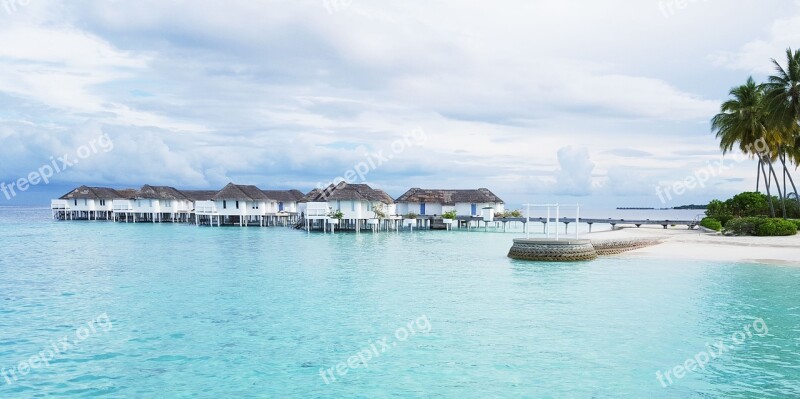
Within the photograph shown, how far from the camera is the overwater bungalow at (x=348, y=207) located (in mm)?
50000

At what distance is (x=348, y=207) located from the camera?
1976 inches

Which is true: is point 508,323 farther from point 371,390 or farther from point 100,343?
point 100,343

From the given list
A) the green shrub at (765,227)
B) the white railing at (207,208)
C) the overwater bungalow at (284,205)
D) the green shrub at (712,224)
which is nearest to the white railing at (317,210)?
the overwater bungalow at (284,205)

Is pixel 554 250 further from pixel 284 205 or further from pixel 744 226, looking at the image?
pixel 284 205

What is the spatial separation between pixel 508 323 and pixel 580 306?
9.98ft

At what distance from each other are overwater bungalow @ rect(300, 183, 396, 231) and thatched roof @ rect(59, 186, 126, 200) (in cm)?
3449

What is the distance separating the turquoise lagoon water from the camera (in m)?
9.20

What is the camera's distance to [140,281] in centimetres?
2008

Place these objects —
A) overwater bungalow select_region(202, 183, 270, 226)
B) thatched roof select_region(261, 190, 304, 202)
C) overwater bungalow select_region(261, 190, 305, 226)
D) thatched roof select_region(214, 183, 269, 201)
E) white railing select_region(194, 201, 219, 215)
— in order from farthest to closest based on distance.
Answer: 1. thatched roof select_region(261, 190, 304, 202)
2. overwater bungalow select_region(261, 190, 305, 226)
3. white railing select_region(194, 201, 219, 215)
4. overwater bungalow select_region(202, 183, 270, 226)
5. thatched roof select_region(214, 183, 269, 201)

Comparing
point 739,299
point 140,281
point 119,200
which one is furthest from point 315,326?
point 119,200

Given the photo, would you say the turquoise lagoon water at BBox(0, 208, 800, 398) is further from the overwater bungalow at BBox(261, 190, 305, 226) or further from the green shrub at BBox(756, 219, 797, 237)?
the overwater bungalow at BBox(261, 190, 305, 226)

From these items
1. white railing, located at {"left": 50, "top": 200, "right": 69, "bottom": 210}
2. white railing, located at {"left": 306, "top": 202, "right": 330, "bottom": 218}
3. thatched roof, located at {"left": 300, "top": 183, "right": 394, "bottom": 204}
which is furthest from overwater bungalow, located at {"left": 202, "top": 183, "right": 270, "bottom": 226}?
white railing, located at {"left": 50, "top": 200, "right": 69, "bottom": 210}

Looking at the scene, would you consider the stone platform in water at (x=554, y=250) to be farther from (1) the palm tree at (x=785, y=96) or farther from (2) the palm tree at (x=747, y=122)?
(2) the palm tree at (x=747, y=122)

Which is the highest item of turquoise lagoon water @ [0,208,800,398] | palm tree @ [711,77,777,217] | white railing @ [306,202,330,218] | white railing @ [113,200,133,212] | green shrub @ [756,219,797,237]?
palm tree @ [711,77,777,217]
